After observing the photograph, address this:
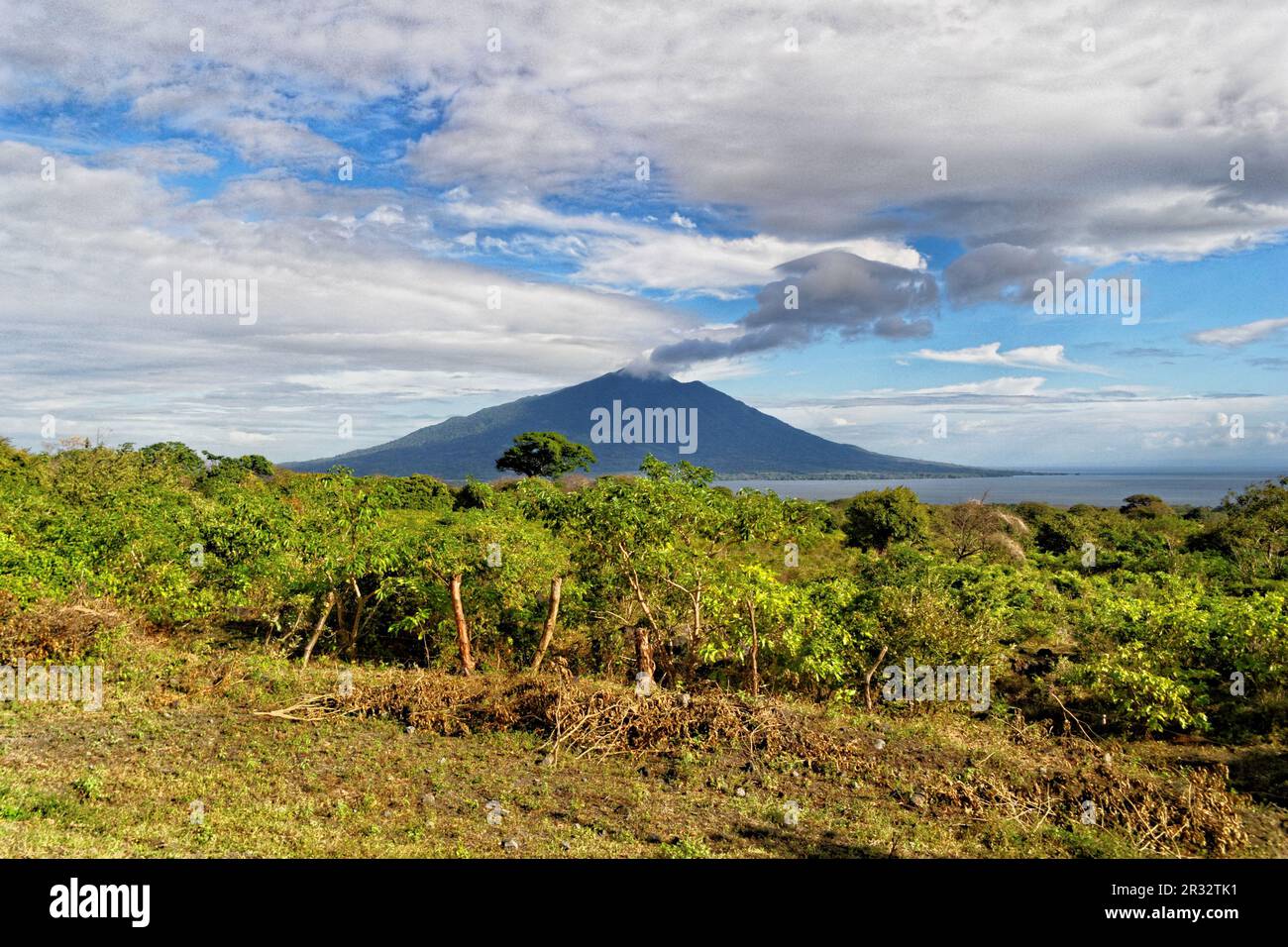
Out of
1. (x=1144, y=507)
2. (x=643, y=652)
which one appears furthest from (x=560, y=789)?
(x=1144, y=507)

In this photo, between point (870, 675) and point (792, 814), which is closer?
point (792, 814)

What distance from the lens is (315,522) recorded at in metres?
13.1

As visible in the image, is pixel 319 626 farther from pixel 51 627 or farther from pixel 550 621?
pixel 550 621

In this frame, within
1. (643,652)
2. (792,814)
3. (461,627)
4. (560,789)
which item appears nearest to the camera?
(792,814)

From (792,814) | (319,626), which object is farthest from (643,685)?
(319,626)

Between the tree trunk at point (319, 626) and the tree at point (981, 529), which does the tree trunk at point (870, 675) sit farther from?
the tree at point (981, 529)

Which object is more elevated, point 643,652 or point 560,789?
point 643,652

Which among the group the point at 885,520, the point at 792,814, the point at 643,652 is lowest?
the point at 792,814

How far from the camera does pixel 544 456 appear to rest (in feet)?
213

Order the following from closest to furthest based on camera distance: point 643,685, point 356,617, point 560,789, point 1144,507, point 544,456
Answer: point 560,789
point 643,685
point 356,617
point 1144,507
point 544,456

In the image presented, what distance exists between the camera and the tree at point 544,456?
64500 mm

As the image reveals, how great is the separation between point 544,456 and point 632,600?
53119 millimetres

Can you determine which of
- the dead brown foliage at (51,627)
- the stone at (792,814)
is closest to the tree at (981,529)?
the stone at (792,814)

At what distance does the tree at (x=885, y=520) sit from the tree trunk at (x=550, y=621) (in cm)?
2268
